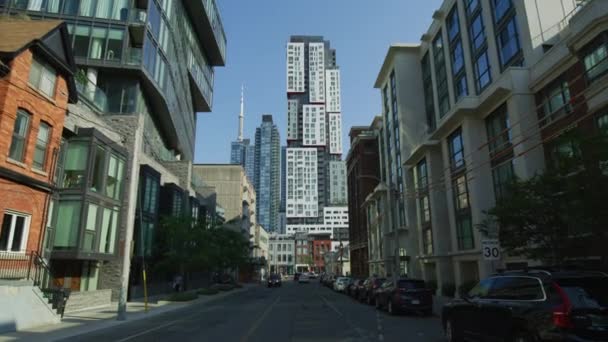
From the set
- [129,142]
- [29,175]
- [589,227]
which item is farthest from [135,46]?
[589,227]

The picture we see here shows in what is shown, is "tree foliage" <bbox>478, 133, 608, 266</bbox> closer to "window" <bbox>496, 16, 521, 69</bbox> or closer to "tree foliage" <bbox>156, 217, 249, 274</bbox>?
"window" <bbox>496, 16, 521, 69</bbox>

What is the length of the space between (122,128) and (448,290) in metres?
26.7

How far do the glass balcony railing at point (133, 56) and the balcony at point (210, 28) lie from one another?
1624cm

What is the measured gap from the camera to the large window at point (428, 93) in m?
44.8

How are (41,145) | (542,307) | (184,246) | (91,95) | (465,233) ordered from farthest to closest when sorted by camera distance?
(465,233) < (184,246) < (91,95) < (41,145) < (542,307)

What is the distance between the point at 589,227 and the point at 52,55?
21412 mm

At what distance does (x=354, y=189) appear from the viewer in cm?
8425

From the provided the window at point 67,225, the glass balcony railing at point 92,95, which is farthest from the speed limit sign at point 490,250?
the glass balcony railing at point 92,95

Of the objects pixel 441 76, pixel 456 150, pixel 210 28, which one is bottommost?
pixel 456 150

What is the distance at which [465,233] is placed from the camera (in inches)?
1209

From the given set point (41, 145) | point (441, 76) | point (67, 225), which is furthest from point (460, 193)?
point (41, 145)

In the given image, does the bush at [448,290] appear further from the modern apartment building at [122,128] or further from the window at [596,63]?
the modern apartment building at [122,128]

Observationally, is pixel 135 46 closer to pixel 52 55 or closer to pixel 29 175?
pixel 52 55

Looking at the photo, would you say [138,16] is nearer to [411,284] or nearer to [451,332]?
[411,284]
